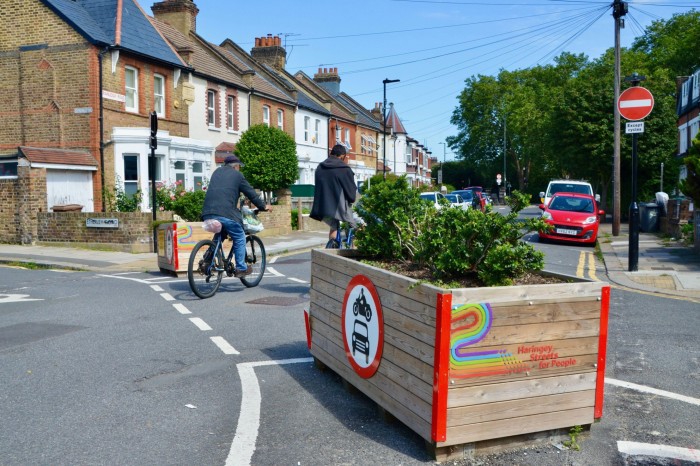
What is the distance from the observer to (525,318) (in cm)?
389

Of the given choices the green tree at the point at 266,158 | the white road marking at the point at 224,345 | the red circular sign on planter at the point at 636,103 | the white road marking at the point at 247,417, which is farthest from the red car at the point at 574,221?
the white road marking at the point at 247,417

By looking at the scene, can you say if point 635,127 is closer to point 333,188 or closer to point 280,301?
point 333,188

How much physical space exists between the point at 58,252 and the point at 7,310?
931 cm

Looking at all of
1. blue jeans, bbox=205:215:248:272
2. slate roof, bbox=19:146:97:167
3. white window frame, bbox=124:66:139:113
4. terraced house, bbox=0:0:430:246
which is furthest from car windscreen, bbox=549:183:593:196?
blue jeans, bbox=205:215:248:272

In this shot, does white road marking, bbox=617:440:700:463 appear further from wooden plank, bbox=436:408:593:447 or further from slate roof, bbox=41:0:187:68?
slate roof, bbox=41:0:187:68

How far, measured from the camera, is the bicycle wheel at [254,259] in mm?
10734

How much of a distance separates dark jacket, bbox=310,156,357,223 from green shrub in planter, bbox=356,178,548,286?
12.5 ft

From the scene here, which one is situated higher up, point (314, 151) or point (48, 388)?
point (314, 151)

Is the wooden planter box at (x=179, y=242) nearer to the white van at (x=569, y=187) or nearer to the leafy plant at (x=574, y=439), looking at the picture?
the leafy plant at (x=574, y=439)

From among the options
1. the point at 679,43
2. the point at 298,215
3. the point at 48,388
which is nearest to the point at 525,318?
the point at 48,388

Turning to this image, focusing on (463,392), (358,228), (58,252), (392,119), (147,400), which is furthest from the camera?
(392,119)

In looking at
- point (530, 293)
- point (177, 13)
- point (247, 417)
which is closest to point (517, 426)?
point (530, 293)

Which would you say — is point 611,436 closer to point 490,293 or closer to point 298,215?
point 490,293

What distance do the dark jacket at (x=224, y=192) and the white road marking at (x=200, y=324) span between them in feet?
6.62
